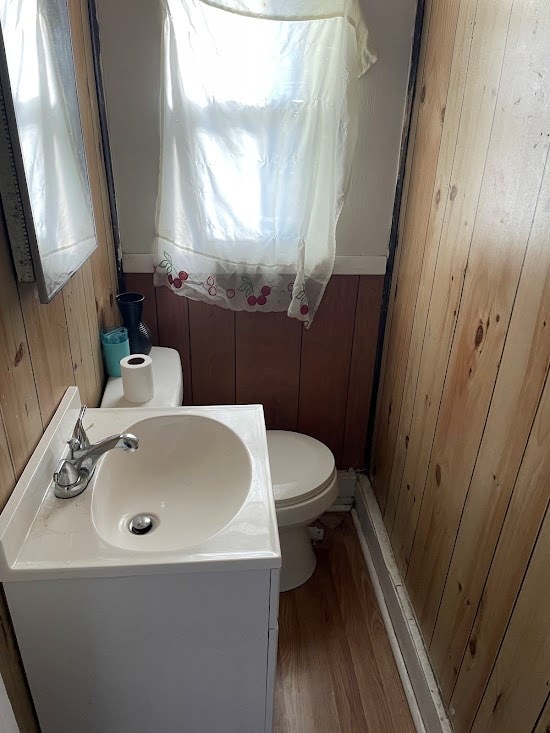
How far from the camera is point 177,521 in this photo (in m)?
1.13

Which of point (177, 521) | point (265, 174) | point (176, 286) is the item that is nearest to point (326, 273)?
point (265, 174)

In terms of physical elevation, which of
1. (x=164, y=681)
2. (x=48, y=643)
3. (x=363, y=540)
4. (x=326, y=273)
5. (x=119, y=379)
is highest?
(x=326, y=273)

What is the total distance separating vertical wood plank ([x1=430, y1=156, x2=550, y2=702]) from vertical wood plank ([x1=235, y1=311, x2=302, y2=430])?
34.7 inches

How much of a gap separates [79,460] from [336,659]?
106cm

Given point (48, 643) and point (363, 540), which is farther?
point (363, 540)

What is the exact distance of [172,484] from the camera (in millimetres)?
1229

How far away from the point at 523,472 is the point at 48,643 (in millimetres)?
896

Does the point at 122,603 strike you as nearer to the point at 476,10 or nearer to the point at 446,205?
the point at 446,205

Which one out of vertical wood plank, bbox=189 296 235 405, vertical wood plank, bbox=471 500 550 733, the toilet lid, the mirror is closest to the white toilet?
the toilet lid

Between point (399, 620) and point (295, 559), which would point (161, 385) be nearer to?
point (295, 559)

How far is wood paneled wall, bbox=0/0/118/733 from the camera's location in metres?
0.86

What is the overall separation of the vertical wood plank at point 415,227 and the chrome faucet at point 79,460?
0.97m

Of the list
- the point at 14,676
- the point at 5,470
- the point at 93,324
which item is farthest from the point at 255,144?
the point at 14,676

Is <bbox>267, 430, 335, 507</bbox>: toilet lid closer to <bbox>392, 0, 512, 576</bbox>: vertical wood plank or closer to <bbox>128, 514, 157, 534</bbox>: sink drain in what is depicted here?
<bbox>392, 0, 512, 576</bbox>: vertical wood plank
